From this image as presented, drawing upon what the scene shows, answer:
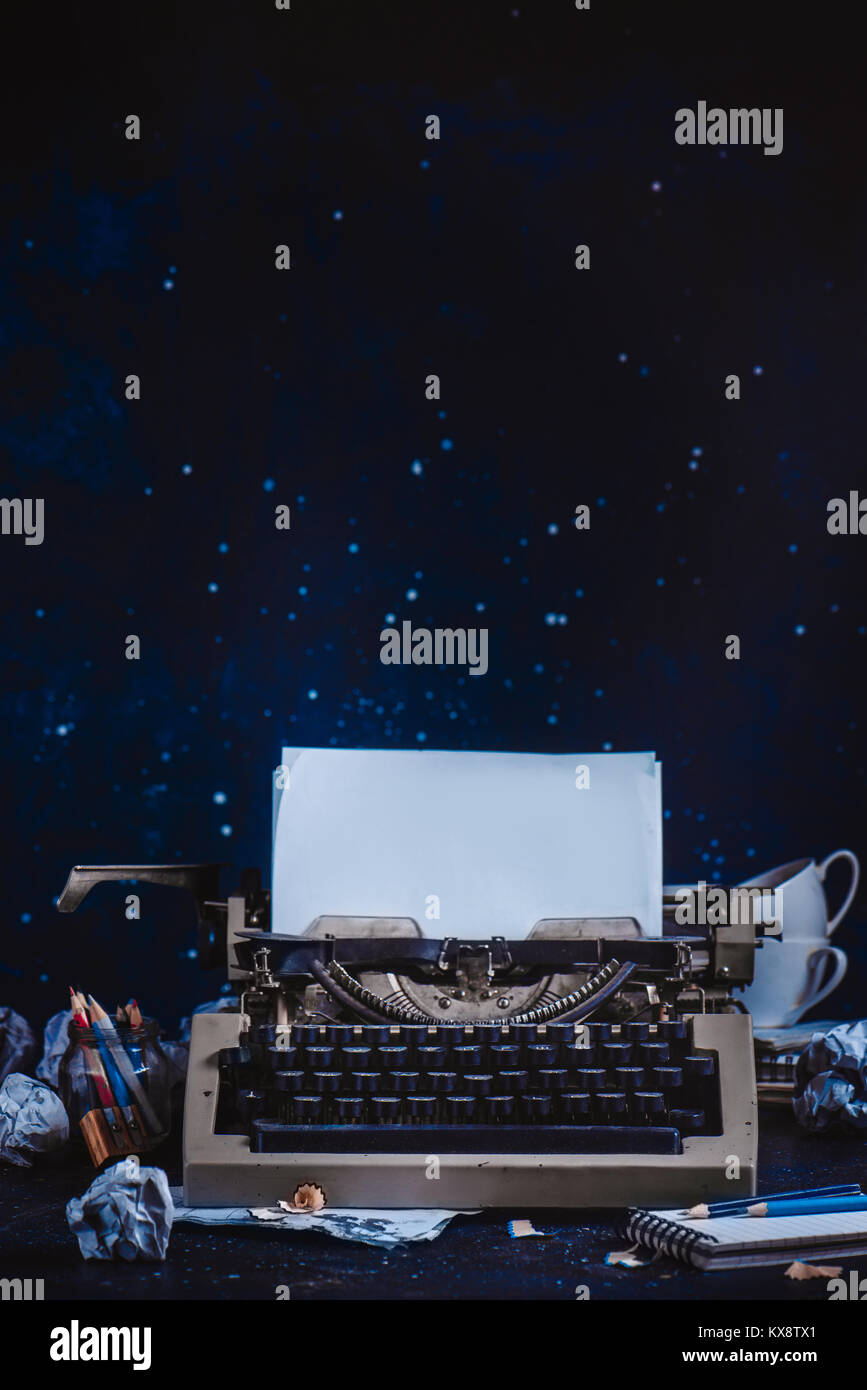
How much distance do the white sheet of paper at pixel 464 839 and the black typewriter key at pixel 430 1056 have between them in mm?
286

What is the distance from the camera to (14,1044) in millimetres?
2270

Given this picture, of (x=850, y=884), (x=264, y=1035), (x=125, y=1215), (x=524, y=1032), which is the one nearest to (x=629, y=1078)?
(x=524, y=1032)

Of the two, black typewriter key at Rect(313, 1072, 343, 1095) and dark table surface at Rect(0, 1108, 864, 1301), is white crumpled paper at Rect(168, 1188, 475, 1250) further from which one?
black typewriter key at Rect(313, 1072, 343, 1095)

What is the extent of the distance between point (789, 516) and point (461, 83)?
1.02m

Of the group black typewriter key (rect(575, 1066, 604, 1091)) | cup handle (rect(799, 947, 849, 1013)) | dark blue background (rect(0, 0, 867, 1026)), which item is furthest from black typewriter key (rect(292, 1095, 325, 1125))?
cup handle (rect(799, 947, 849, 1013))

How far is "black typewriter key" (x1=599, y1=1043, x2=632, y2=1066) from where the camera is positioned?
173 cm

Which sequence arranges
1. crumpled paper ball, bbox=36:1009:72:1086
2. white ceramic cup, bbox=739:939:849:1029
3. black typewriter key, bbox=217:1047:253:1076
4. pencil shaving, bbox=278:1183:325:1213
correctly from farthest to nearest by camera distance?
white ceramic cup, bbox=739:939:849:1029 < crumpled paper ball, bbox=36:1009:72:1086 < black typewriter key, bbox=217:1047:253:1076 < pencil shaving, bbox=278:1183:325:1213

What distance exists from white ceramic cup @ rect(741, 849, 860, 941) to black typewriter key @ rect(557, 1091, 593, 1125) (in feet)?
2.25

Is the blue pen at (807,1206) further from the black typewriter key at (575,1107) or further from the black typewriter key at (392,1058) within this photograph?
the black typewriter key at (392,1058)

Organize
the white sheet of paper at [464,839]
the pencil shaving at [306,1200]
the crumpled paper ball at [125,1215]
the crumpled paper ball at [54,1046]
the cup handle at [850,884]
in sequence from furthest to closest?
the cup handle at [850,884] < the crumpled paper ball at [54,1046] < the white sheet of paper at [464,839] < the pencil shaving at [306,1200] < the crumpled paper ball at [125,1215]

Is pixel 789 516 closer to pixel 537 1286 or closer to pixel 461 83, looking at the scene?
pixel 461 83

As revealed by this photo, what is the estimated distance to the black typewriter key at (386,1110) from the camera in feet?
5.57

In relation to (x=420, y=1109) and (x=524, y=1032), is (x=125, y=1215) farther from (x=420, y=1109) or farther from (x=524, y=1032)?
(x=524, y=1032)

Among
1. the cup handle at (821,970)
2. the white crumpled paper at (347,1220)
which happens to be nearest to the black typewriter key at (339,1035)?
the white crumpled paper at (347,1220)
